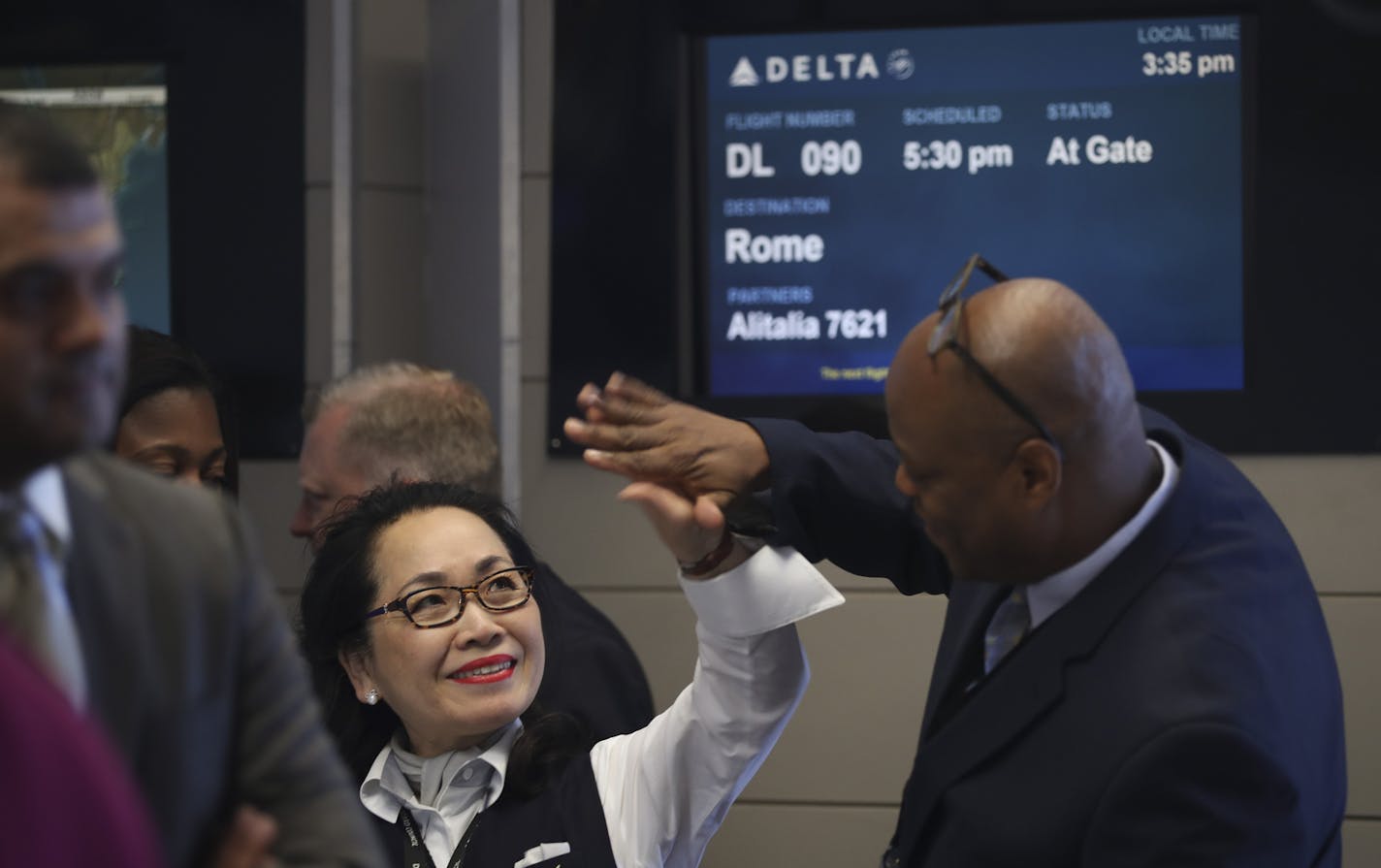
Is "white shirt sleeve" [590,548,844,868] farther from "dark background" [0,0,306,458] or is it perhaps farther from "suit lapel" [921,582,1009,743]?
"dark background" [0,0,306,458]

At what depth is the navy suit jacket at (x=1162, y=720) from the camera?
52.9 inches

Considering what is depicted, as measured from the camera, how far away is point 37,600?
2.27ft

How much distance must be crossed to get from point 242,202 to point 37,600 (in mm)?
3098

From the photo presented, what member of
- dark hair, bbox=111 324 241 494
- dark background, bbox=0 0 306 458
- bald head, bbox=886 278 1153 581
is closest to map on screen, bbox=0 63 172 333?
dark background, bbox=0 0 306 458

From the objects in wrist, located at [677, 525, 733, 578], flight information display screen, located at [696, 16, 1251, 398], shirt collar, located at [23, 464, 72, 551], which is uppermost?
flight information display screen, located at [696, 16, 1251, 398]

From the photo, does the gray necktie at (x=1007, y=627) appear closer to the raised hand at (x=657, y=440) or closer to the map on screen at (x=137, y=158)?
the raised hand at (x=657, y=440)

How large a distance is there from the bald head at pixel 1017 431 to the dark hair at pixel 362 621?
70 cm

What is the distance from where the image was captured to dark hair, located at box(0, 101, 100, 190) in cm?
68

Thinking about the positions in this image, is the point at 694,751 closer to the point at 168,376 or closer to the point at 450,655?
the point at 450,655

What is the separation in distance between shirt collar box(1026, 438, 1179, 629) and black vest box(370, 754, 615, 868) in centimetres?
65

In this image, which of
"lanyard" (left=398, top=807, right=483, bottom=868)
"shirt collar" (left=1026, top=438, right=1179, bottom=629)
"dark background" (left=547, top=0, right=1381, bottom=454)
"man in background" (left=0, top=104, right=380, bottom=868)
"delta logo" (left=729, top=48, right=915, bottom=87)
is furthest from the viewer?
"delta logo" (left=729, top=48, right=915, bottom=87)

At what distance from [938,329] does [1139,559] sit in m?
0.30

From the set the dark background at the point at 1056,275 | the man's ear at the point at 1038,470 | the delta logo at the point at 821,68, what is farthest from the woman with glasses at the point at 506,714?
the delta logo at the point at 821,68

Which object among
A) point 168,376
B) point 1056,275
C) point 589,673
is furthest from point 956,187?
point 168,376
